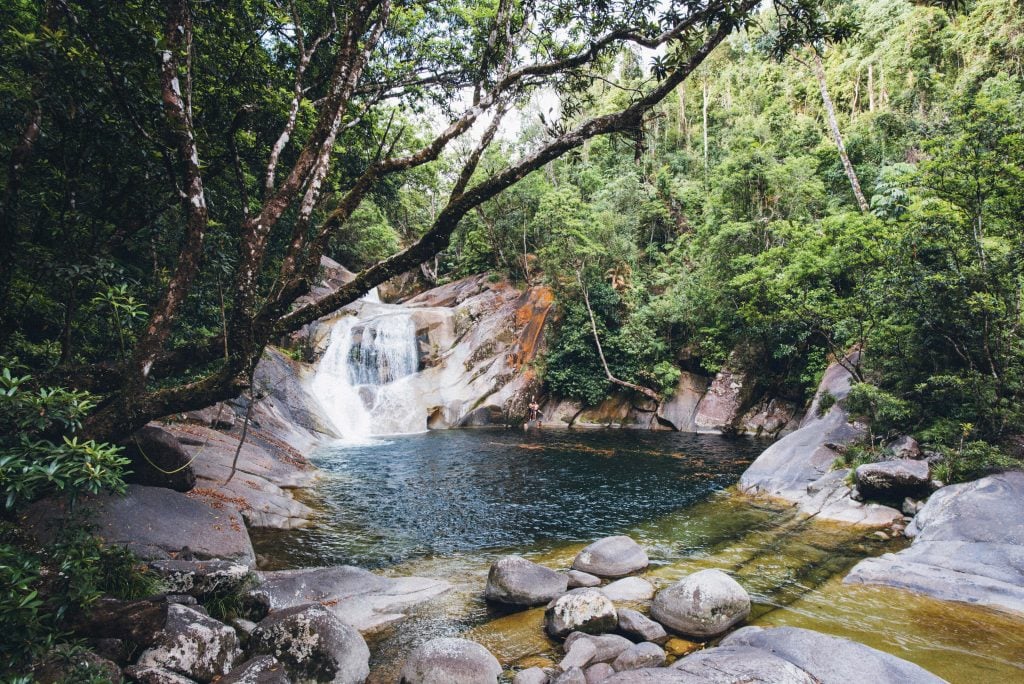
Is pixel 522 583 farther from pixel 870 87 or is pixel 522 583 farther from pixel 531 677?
pixel 870 87

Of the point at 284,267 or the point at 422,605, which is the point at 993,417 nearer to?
the point at 422,605

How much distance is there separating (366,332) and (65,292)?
73.5ft

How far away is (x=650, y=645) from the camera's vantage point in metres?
5.61

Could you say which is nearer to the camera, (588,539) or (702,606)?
(702,606)

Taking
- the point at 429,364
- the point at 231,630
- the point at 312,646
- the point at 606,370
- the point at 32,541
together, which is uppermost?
the point at 429,364

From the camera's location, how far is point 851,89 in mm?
34094

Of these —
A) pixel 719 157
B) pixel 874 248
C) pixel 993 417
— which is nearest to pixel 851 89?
pixel 719 157

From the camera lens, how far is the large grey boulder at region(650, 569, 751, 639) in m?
6.06

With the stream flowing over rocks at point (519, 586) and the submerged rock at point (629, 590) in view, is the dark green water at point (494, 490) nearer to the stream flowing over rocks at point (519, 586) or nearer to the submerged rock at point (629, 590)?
the stream flowing over rocks at point (519, 586)

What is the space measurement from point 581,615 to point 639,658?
0.89 m

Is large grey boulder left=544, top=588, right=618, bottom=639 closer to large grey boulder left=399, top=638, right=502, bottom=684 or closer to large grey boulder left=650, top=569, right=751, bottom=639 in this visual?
large grey boulder left=650, top=569, right=751, bottom=639

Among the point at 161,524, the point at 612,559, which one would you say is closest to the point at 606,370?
the point at 612,559

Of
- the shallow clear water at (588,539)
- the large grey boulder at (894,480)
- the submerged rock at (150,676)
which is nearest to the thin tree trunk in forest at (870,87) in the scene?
the shallow clear water at (588,539)

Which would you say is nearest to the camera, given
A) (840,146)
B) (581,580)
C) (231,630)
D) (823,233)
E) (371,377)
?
(231,630)
